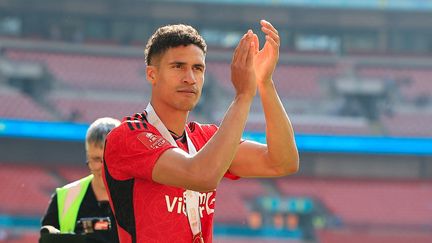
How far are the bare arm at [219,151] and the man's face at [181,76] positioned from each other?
142 mm

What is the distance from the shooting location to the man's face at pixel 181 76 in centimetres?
265

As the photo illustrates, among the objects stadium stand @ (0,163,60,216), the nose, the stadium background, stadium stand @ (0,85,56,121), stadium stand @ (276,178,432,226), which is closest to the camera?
the nose

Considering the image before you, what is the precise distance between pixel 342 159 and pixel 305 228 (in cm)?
243

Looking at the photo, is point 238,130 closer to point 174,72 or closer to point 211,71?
point 174,72

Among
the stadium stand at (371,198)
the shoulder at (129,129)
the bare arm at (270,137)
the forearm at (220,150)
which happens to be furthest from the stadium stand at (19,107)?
the forearm at (220,150)

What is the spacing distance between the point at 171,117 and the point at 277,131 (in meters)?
0.36

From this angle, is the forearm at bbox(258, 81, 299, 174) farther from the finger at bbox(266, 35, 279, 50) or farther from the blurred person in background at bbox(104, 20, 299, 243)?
the finger at bbox(266, 35, 279, 50)

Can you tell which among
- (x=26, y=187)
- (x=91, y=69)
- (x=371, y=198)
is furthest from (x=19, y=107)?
(x=371, y=198)

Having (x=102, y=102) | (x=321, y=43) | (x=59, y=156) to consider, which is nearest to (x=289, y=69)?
(x=321, y=43)

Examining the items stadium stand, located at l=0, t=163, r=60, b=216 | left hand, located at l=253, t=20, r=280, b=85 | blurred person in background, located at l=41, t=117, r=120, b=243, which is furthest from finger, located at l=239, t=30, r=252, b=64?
stadium stand, located at l=0, t=163, r=60, b=216

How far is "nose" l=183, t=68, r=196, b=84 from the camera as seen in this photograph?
8.63ft

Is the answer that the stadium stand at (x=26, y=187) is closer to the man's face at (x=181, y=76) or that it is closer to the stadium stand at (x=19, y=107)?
the stadium stand at (x=19, y=107)

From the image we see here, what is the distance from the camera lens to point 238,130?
247 cm

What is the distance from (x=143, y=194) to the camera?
267cm
